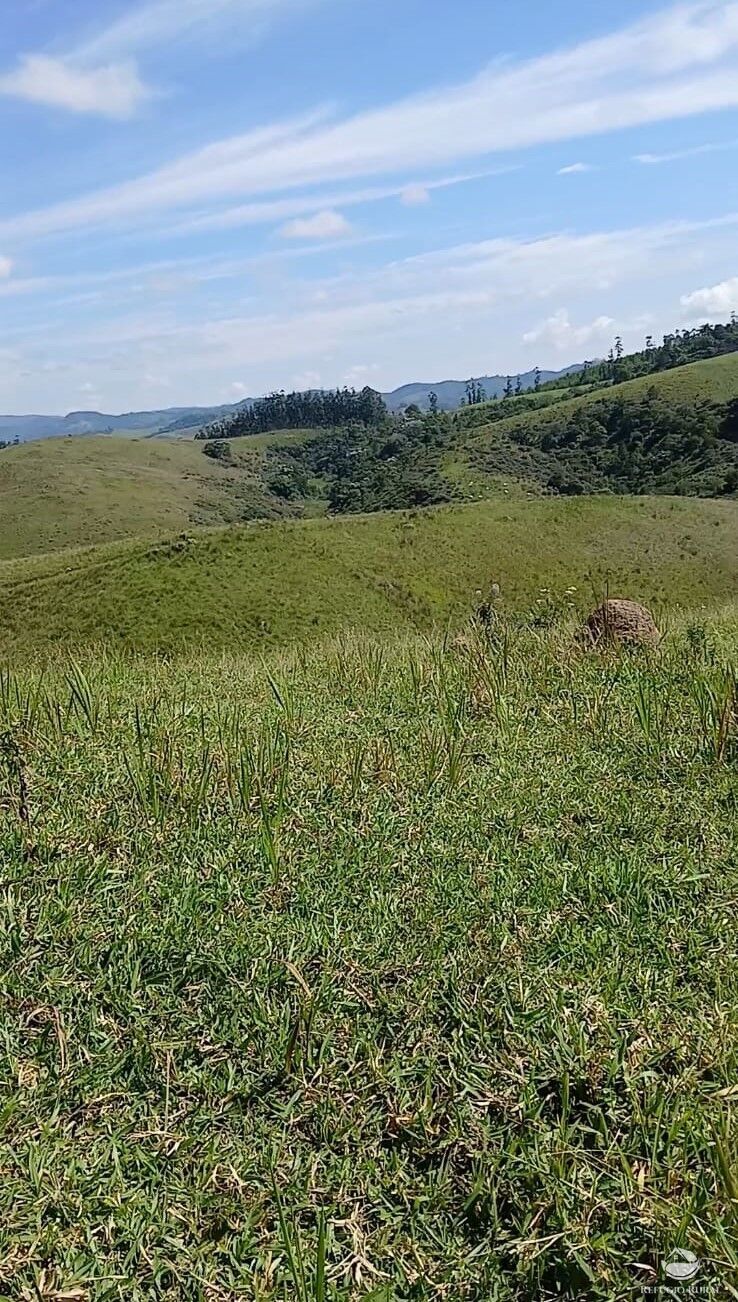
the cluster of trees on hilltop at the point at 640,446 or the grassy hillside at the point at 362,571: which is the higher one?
the cluster of trees on hilltop at the point at 640,446

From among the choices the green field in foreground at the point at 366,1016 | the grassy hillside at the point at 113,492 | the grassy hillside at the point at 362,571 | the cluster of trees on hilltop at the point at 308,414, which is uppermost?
the cluster of trees on hilltop at the point at 308,414

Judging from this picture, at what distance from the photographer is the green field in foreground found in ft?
7.06

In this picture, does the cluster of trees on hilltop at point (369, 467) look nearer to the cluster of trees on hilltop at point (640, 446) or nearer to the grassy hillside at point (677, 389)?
the grassy hillside at point (677, 389)

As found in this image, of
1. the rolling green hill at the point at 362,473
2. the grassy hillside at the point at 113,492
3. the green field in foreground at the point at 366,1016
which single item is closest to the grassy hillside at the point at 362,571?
the rolling green hill at the point at 362,473

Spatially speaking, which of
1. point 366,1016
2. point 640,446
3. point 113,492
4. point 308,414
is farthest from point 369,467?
point 366,1016

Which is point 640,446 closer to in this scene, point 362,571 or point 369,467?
point 369,467

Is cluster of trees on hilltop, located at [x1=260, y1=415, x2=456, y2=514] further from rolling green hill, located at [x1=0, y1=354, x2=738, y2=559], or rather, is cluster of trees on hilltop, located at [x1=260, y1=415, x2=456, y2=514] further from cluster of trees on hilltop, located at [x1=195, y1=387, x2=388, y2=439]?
cluster of trees on hilltop, located at [x1=195, y1=387, x2=388, y2=439]

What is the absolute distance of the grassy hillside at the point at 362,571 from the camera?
3378cm

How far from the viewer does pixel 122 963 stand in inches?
122

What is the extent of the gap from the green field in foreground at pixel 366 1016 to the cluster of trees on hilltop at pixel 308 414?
152386 mm

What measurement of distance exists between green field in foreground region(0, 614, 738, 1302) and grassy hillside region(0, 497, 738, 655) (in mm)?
26124

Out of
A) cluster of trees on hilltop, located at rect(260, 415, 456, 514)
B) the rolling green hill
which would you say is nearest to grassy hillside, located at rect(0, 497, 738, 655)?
the rolling green hill

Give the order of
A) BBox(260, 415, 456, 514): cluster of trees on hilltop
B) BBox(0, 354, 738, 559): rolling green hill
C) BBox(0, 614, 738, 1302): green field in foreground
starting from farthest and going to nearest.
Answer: BBox(260, 415, 456, 514): cluster of trees on hilltop → BBox(0, 354, 738, 559): rolling green hill → BBox(0, 614, 738, 1302): green field in foreground

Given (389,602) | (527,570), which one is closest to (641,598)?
(527,570)
